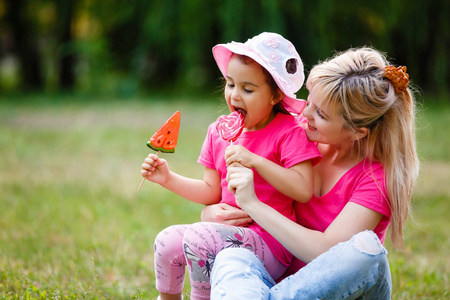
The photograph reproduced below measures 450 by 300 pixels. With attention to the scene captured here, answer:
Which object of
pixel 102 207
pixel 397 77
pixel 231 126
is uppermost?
pixel 397 77

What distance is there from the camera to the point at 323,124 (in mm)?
2656

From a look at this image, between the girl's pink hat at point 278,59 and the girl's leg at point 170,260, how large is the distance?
0.83 m

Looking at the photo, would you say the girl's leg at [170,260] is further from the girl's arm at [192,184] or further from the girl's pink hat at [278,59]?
the girl's pink hat at [278,59]

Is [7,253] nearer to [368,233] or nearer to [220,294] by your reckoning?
[220,294]

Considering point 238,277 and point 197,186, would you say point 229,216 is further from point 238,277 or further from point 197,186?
point 238,277

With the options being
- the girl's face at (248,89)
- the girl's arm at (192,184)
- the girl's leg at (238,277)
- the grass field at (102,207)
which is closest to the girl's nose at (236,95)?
the girl's face at (248,89)

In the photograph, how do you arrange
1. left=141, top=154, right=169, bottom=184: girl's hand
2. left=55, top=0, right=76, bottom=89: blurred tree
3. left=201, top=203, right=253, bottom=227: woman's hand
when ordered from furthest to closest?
left=55, top=0, right=76, bottom=89: blurred tree < left=141, top=154, right=169, bottom=184: girl's hand < left=201, top=203, right=253, bottom=227: woman's hand

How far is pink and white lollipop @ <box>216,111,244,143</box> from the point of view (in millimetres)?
2713

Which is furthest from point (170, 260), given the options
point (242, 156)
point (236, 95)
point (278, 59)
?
point (278, 59)

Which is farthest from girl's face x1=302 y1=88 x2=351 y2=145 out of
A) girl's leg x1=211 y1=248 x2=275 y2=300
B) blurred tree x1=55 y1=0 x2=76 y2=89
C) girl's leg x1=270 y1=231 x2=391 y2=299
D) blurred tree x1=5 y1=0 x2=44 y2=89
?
blurred tree x1=5 y1=0 x2=44 y2=89

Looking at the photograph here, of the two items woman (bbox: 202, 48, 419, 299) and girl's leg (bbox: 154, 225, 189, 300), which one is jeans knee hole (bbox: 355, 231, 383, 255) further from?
girl's leg (bbox: 154, 225, 189, 300)

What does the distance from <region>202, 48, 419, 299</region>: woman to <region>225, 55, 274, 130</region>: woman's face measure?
0.73 feet

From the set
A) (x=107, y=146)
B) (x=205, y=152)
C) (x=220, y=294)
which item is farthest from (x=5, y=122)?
(x=220, y=294)

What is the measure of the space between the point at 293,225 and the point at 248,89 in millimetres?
689
